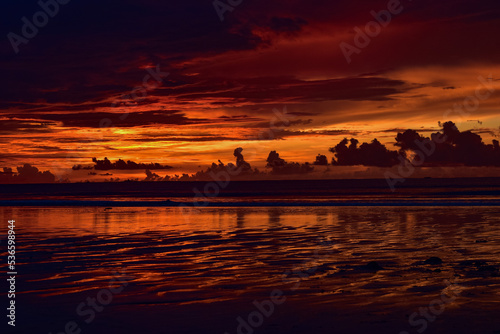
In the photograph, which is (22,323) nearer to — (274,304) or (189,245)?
(274,304)

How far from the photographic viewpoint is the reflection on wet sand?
1149 cm

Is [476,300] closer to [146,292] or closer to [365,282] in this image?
[365,282]

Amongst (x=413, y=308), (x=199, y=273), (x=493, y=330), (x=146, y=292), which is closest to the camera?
(x=493, y=330)

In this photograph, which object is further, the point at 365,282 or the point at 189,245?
the point at 189,245

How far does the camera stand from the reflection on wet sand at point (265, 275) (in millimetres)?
11492

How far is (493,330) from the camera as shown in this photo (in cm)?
1047

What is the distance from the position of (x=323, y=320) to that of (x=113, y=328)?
13.5ft

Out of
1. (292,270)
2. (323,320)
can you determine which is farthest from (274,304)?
(292,270)

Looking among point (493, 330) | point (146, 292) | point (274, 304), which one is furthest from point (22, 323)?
point (493, 330)

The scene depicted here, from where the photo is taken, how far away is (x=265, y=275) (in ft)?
53.4

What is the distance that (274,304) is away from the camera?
12781 millimetres

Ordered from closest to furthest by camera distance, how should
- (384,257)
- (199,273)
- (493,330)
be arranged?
(493,330) < (199,273) < (384,257)

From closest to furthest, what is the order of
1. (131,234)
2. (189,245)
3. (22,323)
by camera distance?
1. (22,323)
2. (189,245)
3. (131,234)

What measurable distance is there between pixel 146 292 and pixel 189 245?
970cm
